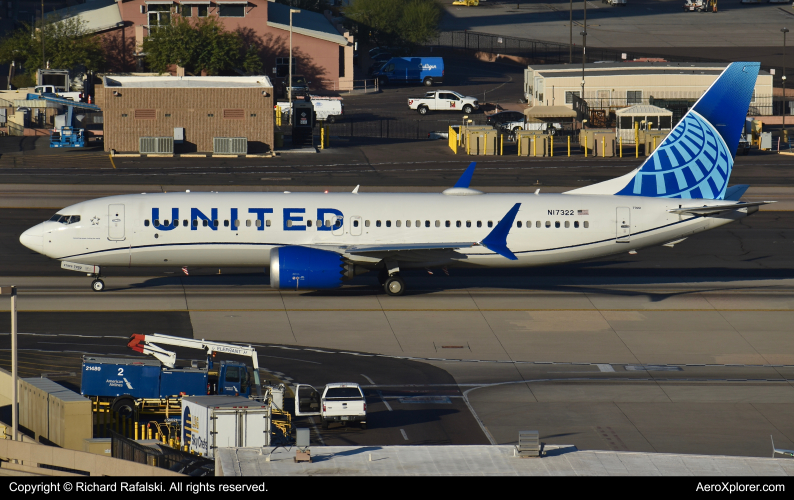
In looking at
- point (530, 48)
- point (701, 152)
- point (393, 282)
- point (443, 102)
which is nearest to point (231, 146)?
point (443, 102)

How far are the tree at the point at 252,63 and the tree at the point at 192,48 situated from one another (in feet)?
4.16

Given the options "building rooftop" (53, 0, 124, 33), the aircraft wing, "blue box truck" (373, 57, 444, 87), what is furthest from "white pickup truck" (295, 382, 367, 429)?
"blue box truck" (373, 57, 444, 87)

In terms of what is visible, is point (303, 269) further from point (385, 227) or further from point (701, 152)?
point (701, 152)

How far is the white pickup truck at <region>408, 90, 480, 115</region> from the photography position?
120125mm

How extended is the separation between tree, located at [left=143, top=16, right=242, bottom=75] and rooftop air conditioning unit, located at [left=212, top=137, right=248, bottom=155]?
1166 inches

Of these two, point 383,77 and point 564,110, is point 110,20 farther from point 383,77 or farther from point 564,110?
point 564,110

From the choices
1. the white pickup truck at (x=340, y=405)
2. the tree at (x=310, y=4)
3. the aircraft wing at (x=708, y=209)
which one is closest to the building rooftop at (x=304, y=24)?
the tree at (x=310, y=4)

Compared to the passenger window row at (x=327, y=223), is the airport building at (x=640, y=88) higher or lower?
higher

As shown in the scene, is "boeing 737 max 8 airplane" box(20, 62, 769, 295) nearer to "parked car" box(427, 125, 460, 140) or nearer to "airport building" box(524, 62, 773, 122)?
"parked car" box(427, 125, 460, 140)

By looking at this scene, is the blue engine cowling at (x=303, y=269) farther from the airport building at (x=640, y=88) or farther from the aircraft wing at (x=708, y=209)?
the airport building at (x=640, y=88)

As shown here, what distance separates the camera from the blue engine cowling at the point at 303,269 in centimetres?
4688

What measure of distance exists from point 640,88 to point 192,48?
49.1 m

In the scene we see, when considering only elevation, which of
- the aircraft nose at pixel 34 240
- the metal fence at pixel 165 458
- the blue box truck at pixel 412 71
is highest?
the blue box truck at pixel 412 71
